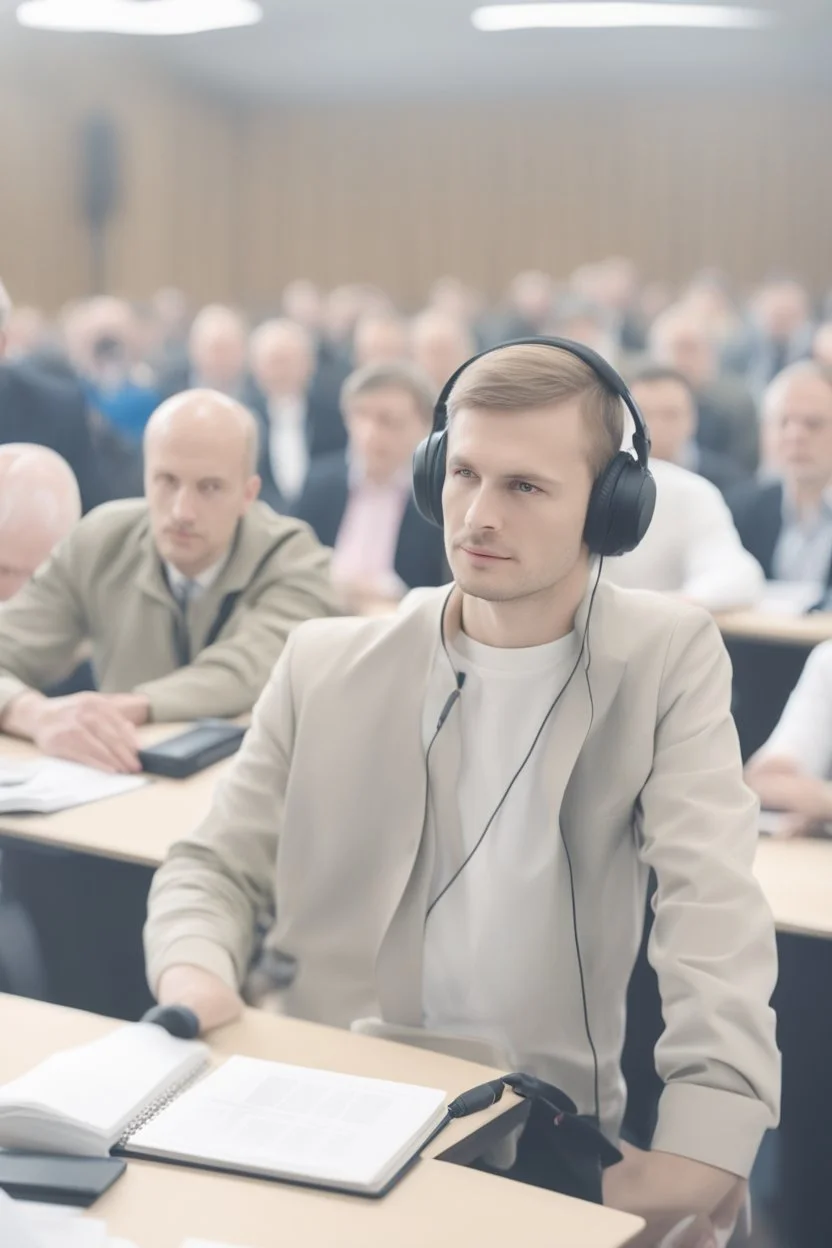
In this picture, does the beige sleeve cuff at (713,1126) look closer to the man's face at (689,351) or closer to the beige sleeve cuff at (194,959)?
the beige sleeve cuff at (194,959)

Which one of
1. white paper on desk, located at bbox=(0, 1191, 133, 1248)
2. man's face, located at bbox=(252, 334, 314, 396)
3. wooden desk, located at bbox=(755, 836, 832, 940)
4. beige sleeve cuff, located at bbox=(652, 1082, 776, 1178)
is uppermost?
man's face, located at bbox=(252, 334, 314, 396)

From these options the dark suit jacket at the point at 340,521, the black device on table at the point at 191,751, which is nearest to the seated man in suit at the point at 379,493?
the dark suit jacket at the point at 340,521

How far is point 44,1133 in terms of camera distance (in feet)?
3.31

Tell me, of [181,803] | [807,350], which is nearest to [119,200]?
[807,350]

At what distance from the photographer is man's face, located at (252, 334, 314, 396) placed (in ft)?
19.8

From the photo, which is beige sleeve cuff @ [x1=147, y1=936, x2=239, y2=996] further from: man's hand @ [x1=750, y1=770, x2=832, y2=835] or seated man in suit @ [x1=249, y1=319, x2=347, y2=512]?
seated man in suit @ [x1=249, y1=319, x2=347, y2=512]

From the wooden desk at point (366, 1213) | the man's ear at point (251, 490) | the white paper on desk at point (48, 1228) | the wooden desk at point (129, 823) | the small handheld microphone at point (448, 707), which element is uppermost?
the man's ear at point (251, 490)

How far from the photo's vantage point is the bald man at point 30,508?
2129mm

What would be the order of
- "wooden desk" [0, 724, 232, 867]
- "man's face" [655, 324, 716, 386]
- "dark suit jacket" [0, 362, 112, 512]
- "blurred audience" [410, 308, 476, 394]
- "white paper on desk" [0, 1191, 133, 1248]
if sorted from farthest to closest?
"man's face" [655, 324, 716, 386] → "blurred audience" [410, 308, 476, 394] → "dark suit jacket" [0, 362, 112, 512] → "wooden desk" [0, 724, 232, 867] → "white paper on desk" [0, 1191, 133, 1248]

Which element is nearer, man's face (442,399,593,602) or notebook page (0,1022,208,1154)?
notebook page (0,1022,208,1154)

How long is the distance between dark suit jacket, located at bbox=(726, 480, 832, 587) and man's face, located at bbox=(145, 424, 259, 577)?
1.86m

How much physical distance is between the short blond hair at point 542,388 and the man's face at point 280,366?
4.78 meters

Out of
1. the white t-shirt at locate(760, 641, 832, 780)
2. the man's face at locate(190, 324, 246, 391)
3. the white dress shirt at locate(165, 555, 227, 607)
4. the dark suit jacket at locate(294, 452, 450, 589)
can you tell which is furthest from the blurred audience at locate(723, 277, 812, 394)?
the white t-shirt at locate(760, 641, 832, 780)

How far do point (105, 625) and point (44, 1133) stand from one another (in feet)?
5.13
